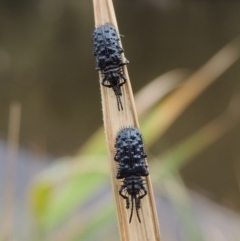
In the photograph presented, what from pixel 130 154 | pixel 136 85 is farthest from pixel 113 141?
pixel 136 85

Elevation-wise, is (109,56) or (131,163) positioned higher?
(109,56)

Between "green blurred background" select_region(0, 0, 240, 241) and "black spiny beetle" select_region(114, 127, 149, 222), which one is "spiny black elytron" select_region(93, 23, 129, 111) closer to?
"black spiny beetle" select_region(114, 127, 149, 222)

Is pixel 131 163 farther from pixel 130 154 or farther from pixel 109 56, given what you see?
pixel 109 56

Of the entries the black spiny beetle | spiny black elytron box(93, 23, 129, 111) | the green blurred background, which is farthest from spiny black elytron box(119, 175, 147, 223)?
the green blurred background

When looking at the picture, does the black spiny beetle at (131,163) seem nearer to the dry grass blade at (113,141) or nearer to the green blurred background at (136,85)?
the dry grass blade at (113,141)

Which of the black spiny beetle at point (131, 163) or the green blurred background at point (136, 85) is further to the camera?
the green blurred background at point (136, 85)

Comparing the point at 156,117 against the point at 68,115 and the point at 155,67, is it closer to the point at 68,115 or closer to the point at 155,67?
the point at 68,115

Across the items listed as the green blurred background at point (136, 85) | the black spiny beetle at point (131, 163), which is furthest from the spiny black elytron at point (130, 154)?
the green blurred background at point (136, 85)
